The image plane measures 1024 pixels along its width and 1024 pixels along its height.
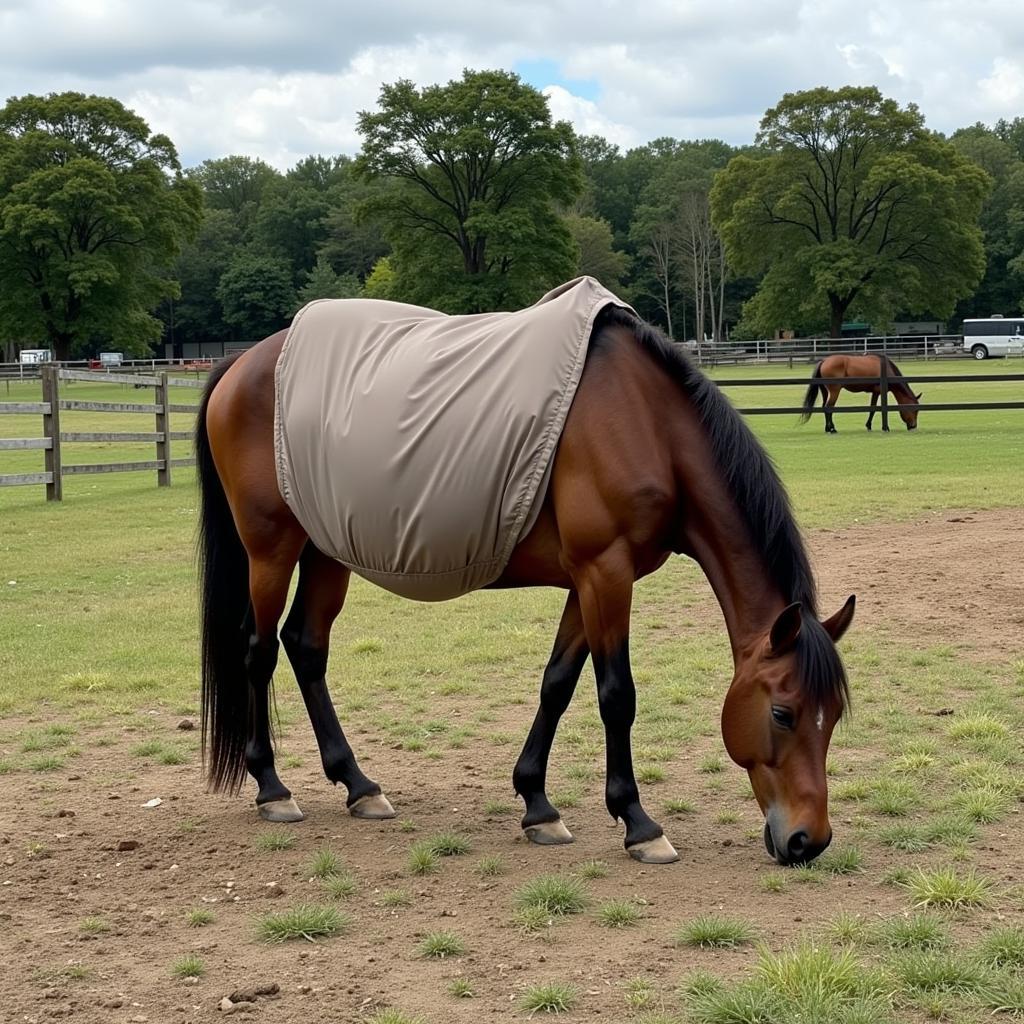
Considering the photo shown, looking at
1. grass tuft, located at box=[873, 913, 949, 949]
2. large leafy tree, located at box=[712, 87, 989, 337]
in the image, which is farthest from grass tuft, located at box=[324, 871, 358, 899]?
large leafy tree, located at box=[712, 87, 989, 337]

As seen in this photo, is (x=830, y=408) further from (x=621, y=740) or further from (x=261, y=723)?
(x=621, y=740)

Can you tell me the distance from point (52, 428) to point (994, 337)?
5567cm

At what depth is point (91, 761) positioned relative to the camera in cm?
581

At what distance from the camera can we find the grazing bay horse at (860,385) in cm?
2583

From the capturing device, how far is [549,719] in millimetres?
4758

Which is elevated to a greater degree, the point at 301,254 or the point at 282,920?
the point at 301,254

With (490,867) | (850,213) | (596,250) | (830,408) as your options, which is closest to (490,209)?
(850,213)

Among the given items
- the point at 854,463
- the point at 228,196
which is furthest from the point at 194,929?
the point at 228,196

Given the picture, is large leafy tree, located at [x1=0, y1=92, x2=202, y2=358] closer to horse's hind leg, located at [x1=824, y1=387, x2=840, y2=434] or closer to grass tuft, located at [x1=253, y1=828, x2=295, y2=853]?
horse's hind leg, located at [x1=824, y1=387, x2=840, y2=434]

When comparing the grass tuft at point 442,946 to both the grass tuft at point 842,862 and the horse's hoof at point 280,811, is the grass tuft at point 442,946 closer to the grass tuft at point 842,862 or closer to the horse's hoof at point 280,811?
the grass tuft at point 842,862

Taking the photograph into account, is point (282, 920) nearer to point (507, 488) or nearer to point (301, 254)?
point (507, 488)

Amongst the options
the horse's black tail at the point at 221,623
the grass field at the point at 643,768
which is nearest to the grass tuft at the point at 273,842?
the grass field at the point at 643,768

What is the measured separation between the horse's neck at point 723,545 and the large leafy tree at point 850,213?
55627 mm

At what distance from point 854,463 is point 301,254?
83.6 meters
